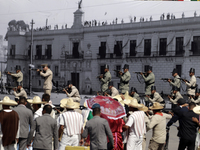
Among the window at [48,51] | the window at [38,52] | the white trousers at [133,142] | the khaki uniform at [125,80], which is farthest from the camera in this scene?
the window at [48,51]

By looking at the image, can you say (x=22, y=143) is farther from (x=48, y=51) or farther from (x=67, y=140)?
(x=48, y=51)

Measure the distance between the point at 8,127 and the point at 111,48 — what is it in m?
16.4

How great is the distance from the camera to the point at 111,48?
22.8m

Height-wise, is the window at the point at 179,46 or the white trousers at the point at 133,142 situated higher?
the window at the point at 179,46

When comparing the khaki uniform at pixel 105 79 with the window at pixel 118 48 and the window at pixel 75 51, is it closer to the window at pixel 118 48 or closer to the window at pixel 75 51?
the window at pixel 118 48

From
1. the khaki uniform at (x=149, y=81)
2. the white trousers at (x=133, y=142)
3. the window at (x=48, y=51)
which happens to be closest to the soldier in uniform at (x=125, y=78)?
the khaki uniform at (x=149, y=81)

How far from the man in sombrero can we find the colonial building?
14.6m

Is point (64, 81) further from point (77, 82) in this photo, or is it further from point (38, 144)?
point (38, 144)

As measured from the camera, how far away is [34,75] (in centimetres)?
2091

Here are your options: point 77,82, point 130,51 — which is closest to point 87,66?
point 77,82

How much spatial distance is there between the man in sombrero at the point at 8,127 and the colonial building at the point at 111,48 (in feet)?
48.1

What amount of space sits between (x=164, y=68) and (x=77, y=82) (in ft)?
18.2

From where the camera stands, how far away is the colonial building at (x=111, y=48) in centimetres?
2167

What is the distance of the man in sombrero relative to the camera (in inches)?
265
